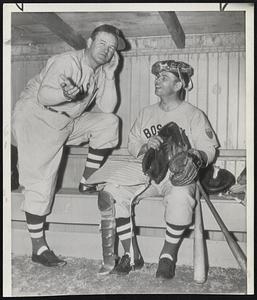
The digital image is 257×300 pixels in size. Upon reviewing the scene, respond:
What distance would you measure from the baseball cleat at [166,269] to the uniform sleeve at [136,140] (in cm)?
47

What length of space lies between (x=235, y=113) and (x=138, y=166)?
21.5 inches

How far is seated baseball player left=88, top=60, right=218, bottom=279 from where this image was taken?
4.87 ft

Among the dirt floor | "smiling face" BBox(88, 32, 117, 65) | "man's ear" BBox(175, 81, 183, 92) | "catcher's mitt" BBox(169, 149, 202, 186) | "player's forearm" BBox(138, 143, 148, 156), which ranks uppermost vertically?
"smiling face" BBox(88, 32, 117, 65)

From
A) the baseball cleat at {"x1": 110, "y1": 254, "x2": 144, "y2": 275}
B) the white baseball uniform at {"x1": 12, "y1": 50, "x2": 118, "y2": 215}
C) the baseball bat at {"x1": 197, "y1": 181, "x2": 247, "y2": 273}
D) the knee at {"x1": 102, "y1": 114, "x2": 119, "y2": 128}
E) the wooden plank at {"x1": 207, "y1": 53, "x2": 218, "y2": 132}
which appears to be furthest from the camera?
the wooden plank at {"x1": 207, "y1": 53, "x2": 218, "y2": 132}

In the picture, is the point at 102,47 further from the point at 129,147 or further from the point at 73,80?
the point at 129,147

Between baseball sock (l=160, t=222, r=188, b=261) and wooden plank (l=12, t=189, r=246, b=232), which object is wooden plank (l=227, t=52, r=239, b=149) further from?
baseball sock (l=160, t=222, r=188, b=261)

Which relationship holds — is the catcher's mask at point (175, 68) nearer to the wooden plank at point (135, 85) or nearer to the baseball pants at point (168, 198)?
the wooden plank at point (135, 85)

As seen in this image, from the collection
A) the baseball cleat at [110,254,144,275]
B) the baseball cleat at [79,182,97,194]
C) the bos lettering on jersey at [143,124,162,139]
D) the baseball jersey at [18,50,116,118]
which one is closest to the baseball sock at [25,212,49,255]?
the baseball cleat at [79,182,97,194]

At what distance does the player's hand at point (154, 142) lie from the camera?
1.55 meters

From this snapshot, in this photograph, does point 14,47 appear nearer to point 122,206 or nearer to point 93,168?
point 93,168

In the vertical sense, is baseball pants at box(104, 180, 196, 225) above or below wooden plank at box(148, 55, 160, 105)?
below

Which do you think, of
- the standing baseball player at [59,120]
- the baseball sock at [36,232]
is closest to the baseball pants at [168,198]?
the standing baseball player at [59,120]

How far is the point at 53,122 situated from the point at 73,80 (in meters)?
0.20

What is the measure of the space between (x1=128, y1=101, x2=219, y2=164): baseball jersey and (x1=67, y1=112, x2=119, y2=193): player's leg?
0.10 meters
